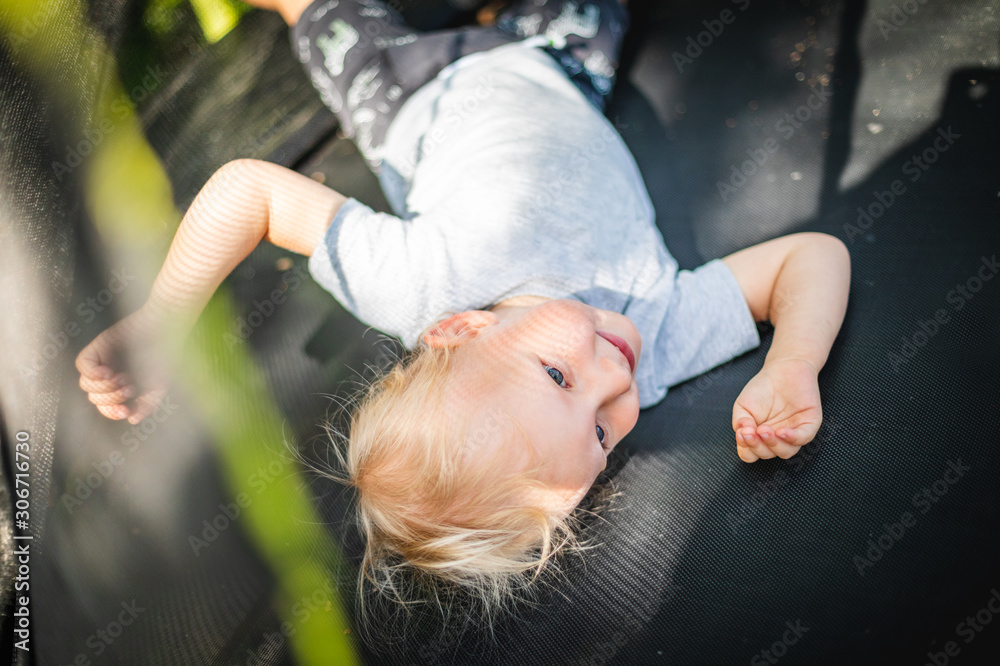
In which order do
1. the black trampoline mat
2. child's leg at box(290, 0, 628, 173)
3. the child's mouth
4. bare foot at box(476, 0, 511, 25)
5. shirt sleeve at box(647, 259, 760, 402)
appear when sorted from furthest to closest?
1. bare foot at box(476, 0, 511, 25)
2. child's leg at box(290, 0, 628, 173)
3. shirt sleeve at box(647, 259, 760, 402)
4. the child's mouth
5. the black trampoline mat

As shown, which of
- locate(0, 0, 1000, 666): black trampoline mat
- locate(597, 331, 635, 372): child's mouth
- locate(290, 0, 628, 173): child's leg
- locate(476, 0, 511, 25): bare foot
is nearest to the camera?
locate(0, 0, 1000, 666): black trampoline mat

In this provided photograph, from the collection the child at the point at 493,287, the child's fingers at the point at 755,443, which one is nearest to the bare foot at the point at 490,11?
the child at the point at 493,287

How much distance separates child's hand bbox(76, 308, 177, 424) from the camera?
0.78m

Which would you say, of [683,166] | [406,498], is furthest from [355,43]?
[406,498]

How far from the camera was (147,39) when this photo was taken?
961 mm

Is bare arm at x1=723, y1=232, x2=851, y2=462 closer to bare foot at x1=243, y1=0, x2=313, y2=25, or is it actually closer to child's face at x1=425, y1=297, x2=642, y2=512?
child's face at x1=425, y1=297, x2=642, y2=512

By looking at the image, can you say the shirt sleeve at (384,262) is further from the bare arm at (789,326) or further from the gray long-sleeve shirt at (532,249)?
the bare arm at (789,326)

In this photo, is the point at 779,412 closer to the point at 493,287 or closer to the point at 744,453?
the point at 744,453

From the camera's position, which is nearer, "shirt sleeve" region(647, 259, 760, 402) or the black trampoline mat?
the black trampoline mat

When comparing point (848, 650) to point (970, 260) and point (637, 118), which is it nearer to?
point (970, 260)

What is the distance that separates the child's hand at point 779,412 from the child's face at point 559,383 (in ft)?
0.43

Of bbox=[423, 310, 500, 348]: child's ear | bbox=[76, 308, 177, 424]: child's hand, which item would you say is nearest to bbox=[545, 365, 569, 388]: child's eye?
bbox=[423, 310, 500, 348]: child's ear

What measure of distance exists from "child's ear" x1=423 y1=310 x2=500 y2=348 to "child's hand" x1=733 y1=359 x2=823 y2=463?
327 millimetres

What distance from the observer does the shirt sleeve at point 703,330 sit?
0.85m
